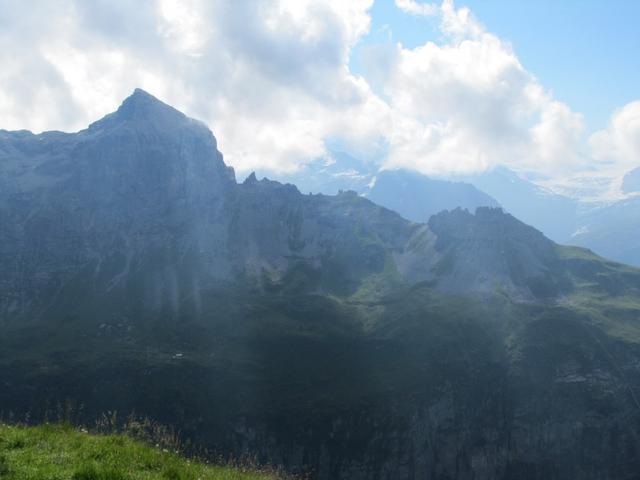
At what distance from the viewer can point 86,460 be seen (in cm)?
1719

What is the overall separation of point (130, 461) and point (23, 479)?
3.05 meters

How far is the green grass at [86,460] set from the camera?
16.2 meters

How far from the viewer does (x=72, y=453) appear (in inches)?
705

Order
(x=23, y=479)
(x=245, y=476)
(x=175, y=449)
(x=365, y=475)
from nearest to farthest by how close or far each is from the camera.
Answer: (x=23, y=479) < (x=245, y=476) < (x=175, y=449) < (x=365, y=475)

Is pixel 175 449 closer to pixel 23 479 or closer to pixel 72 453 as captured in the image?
pixel 72 453

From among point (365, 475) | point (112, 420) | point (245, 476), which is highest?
point (112, 420)

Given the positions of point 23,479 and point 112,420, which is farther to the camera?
point 112,420

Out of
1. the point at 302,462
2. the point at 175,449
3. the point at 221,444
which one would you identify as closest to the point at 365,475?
the point at 302,462

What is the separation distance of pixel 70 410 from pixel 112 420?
1860 mm

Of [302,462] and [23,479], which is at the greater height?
[23,479]

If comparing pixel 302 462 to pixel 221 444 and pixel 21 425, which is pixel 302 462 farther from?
pixel 21 425

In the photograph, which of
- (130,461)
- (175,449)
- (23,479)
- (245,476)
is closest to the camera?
(23,479)

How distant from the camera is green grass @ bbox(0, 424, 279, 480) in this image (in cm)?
1617

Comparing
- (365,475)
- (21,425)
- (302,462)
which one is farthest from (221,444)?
(21,425)
